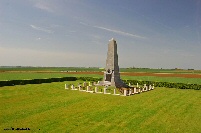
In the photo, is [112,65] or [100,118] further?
[112,65]

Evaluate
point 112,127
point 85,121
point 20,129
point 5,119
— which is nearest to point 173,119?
point 112,127

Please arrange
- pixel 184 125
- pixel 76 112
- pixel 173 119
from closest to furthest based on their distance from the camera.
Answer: pixel 184 125 → pixel 173 119 → pixel 76 112

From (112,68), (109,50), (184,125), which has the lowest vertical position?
(184,125)

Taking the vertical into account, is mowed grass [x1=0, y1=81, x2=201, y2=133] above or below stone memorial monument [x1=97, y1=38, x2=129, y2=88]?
below

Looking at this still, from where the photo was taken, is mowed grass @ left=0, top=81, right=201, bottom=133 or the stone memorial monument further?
the stone memorial monument

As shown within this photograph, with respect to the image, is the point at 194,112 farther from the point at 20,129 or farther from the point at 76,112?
the point at 20,129

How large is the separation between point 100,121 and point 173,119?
5814 millimetres

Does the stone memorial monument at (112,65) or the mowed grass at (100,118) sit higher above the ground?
the stone memorial monument at (112,65)

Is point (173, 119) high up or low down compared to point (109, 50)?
down

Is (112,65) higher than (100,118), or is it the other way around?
(112,65)

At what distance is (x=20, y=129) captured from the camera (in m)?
13.0

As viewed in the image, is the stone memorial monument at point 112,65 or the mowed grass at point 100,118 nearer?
the mowed grass at point 100,118

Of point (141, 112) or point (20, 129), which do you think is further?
point (141, 112)

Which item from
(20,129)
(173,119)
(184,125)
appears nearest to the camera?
(20,129)
